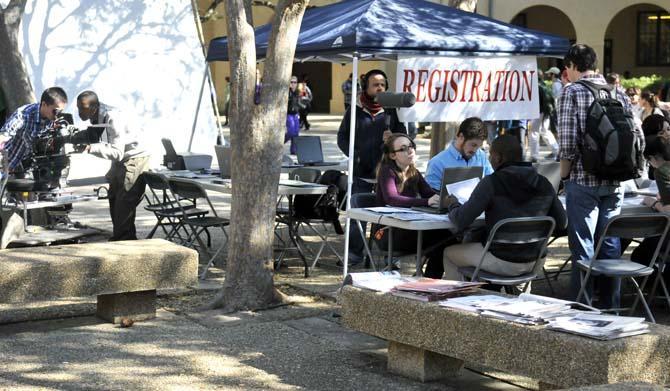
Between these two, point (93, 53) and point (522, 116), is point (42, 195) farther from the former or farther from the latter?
point (93, 53)

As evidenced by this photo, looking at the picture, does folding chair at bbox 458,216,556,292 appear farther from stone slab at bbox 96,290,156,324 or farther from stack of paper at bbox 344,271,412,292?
stone slab at bbox 96,290,156,324

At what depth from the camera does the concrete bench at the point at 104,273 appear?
698 centimetres

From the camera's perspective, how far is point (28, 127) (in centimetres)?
949

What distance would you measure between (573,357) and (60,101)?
5.66m

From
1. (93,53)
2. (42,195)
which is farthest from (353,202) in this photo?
(93,53)

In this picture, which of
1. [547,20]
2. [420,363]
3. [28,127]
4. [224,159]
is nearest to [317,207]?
[224,159]

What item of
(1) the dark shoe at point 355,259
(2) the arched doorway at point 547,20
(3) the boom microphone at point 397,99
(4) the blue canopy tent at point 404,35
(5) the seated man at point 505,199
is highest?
(2) the arched doorway at point 547,20

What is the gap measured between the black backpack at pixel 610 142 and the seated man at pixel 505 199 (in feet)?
1.71

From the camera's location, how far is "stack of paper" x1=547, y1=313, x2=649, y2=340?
16.8 feet

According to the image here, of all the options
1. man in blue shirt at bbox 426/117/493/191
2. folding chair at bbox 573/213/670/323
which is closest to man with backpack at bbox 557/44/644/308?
folding chair at bbox 573/213/670/323

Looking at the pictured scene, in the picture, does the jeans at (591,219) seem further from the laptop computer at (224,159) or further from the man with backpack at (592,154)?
→ the laptop computer at (224,159)

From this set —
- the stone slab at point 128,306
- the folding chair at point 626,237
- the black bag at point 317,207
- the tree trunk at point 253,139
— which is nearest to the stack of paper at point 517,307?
the folding chair at point 626,237

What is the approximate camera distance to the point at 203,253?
33.9ft

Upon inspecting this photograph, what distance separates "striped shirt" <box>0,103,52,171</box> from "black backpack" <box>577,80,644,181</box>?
4554 millimetres
